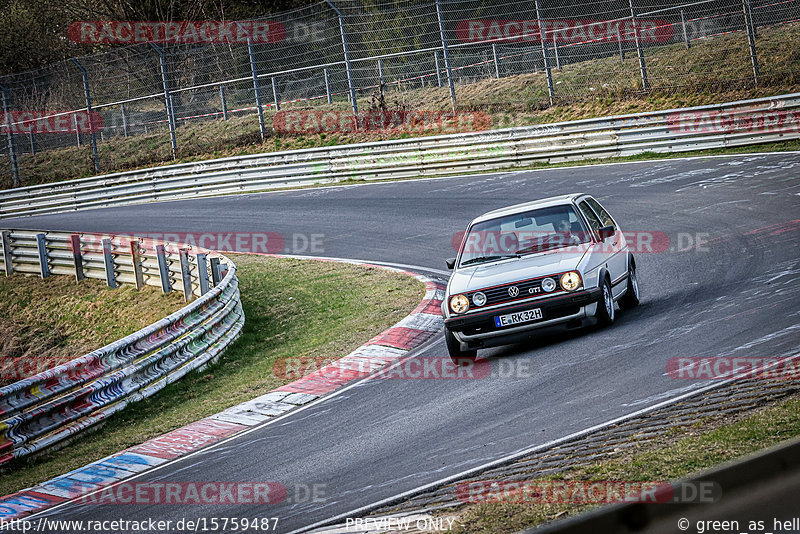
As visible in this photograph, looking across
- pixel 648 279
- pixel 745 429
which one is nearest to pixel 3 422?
pixel 745 429

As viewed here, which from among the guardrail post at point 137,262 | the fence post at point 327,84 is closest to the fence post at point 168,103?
the fence post at point 327,84

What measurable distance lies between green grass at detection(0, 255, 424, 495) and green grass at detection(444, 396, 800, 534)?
15.0ft

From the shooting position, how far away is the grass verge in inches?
607

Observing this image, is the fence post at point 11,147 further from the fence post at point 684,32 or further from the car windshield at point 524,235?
the car windshield at point 524,235

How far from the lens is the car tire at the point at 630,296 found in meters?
10.1

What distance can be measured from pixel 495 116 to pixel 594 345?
56.6ft

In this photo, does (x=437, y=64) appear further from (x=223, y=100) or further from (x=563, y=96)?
(x=223, y=100)

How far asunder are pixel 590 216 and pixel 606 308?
146 centimetres

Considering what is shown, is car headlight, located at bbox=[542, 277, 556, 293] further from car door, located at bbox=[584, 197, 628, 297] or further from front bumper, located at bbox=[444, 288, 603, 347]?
car door, located at bbox=[584, 197, 628, 297]

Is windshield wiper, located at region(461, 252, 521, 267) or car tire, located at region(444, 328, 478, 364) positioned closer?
car tire, located at region(444, 328, 478, 364)

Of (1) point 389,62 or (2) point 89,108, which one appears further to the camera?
(2) point 89,108

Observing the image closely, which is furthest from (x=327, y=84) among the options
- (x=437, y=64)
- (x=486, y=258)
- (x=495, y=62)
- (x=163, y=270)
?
(x=486, y=258)

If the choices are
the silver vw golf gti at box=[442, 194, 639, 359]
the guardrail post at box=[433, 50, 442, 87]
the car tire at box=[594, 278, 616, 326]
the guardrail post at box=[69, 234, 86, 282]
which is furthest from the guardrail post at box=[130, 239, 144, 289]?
the guardrail post at box=[433, 50, 442, 87]

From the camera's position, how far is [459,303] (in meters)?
8.84
